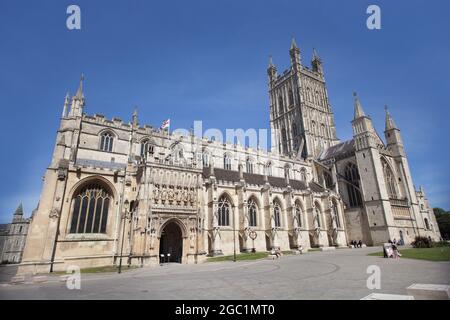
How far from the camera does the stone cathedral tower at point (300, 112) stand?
60719mm

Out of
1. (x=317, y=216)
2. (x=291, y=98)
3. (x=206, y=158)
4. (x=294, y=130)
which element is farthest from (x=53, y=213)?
(x=291, y=98)

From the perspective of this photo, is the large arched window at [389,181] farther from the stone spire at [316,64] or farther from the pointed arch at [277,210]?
the stone spire at [316,64]

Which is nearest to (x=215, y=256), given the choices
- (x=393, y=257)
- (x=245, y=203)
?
(x=245, y=203)

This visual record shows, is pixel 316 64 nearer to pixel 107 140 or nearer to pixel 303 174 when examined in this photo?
pixel 303 174

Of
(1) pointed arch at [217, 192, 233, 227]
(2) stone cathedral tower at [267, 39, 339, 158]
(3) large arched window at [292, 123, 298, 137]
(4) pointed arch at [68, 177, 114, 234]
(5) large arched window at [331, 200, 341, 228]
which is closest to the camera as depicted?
(4) pointed arch at [68, 177, 114, 234]

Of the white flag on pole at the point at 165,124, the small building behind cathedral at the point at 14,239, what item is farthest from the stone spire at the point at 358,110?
the small building behind cathedral at the point at 14,239

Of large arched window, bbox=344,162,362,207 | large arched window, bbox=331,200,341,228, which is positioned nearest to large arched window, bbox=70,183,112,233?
large arched window, bbox=331,200,341,228

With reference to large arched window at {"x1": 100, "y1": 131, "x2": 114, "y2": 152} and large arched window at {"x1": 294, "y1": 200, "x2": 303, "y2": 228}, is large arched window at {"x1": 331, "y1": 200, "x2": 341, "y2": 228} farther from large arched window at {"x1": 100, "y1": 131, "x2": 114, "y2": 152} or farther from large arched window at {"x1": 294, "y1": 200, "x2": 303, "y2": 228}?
large arched window at {"x1": 100, "y1": 131, "x2": 114, "y2": 152}

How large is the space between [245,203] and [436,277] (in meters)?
22.7

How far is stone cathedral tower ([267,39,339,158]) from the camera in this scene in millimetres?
60719

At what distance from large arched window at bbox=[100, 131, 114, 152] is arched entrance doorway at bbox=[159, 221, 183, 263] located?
1373cm

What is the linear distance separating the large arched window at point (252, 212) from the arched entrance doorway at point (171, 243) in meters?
9.69

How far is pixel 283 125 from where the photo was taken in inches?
Answer: 2660

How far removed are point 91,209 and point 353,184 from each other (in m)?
41.6
